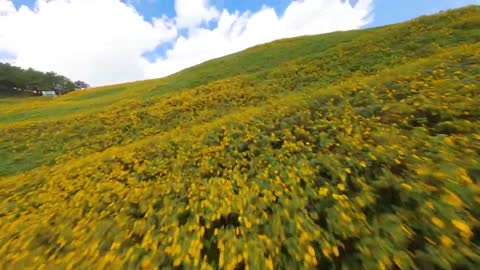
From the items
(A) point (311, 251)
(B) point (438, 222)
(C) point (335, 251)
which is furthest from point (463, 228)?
(A) point (311, 251)

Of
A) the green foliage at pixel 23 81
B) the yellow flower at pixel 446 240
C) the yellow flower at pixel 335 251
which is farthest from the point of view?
the green foliage at pixel 23 81

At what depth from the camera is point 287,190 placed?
187 inches

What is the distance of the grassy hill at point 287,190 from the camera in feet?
11.1

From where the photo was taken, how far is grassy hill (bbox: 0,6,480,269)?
3387mm

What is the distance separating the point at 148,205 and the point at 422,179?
488cm

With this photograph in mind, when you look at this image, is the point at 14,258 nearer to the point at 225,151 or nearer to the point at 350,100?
the point at 225,151

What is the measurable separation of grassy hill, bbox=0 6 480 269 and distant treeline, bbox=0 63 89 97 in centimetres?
7340

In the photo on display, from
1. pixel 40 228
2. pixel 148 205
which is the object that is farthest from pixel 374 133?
pixel 40 228

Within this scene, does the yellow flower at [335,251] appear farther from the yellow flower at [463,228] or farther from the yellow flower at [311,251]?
the yellow flower at [463,228]

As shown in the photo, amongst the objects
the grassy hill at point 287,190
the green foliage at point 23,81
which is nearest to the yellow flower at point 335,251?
the grassy hill at point 287,190

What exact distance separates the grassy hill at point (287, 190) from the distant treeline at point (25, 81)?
73397 millimetres

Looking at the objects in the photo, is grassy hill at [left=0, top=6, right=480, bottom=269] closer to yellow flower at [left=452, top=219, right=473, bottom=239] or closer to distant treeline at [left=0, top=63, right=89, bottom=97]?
yellow flower at [left=452, top=219, right=473, bottom=239]

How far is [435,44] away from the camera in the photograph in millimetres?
11922

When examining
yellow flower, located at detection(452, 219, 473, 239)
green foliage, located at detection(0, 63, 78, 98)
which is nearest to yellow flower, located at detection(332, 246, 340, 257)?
yellow flower, located at detection(452, 219, 473, 239)
